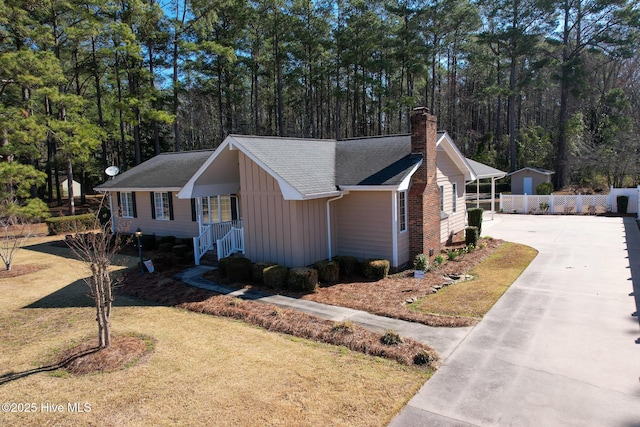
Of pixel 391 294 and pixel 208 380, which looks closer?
pixel 208 380

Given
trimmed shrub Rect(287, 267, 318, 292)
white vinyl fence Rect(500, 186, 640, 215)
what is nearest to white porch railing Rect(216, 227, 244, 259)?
trimmed shrub Rect(287, 267, 318, 292)

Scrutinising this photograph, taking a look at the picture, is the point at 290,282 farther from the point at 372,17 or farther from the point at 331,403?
the point at 372,17

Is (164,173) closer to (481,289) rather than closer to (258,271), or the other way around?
(258,271)

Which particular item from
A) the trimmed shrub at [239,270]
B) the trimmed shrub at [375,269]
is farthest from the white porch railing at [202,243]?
the trimmed shrub at [375,269]

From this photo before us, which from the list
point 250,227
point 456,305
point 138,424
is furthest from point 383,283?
point 138,424

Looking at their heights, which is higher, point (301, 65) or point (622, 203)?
point (301, 65)

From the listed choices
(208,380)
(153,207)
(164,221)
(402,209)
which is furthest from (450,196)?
A: (153,207)
